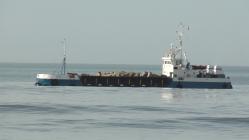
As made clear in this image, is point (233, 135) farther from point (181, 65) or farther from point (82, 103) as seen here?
point (181, 65)

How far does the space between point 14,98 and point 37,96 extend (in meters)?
6.37

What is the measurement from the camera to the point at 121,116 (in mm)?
88938

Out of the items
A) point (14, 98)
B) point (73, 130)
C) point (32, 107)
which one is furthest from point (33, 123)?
point (14, 98)

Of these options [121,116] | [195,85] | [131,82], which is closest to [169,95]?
[195,85]

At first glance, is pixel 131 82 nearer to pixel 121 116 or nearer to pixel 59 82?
pixel 59 82

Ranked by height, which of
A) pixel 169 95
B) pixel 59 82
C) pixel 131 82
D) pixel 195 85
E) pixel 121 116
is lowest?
pixel 121 116

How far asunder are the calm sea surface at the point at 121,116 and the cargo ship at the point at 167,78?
55.0 feet

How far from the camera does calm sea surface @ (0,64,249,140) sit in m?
71.1

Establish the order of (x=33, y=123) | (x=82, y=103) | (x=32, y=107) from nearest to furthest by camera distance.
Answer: (x=33, y=123) < (x=32, y=107) < (x=82, y=103)

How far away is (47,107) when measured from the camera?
100688 millimetres

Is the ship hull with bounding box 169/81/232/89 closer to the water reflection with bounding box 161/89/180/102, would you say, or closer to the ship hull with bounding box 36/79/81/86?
the water reflection with bounding box 161/89/180/102

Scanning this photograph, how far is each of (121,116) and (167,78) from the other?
69499 mm

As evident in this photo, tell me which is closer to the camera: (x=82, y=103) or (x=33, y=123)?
(x=33, y=123)

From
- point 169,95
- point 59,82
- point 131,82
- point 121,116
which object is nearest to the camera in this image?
point 121,116
